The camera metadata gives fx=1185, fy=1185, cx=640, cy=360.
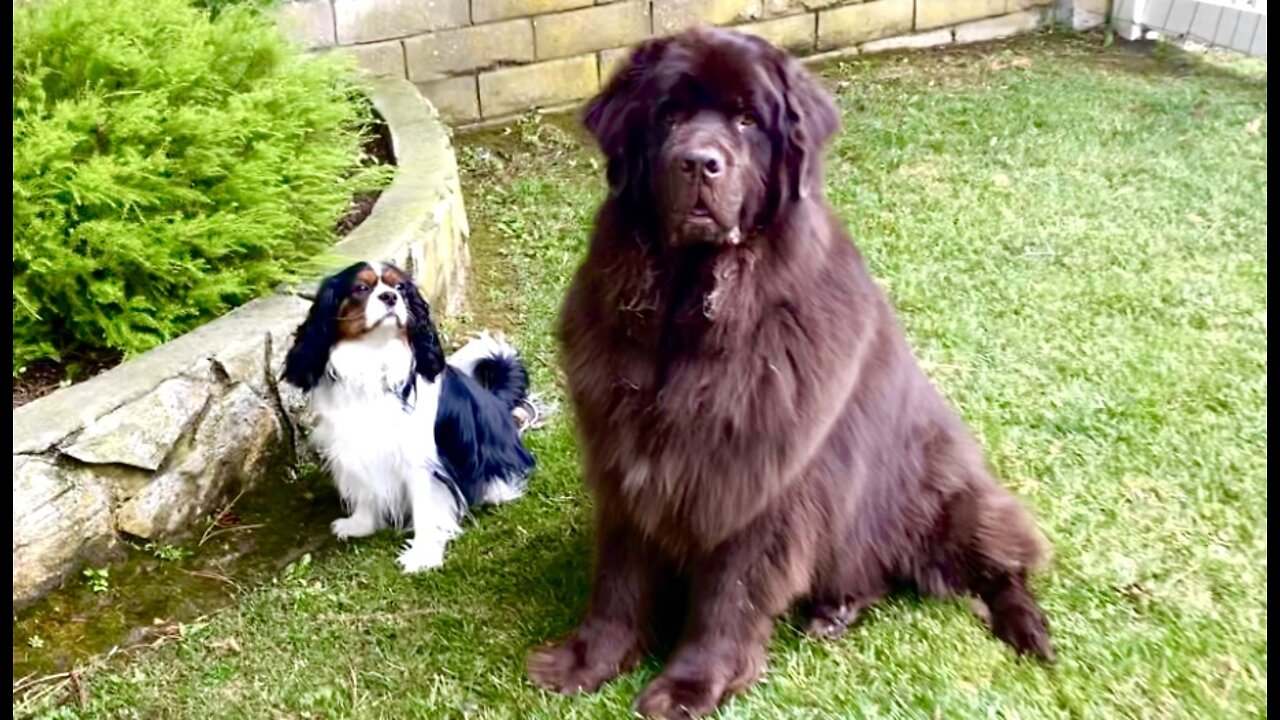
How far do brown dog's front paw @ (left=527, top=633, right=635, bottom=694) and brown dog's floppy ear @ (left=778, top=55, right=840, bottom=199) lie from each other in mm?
1142

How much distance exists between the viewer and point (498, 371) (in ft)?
12.5

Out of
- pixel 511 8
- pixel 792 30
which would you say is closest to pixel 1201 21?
pixel 792 30

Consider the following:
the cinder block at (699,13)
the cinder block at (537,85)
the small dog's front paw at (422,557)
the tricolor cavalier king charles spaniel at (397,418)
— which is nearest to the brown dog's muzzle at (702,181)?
the tricolor cavalier king charles spaniel at (397,418)

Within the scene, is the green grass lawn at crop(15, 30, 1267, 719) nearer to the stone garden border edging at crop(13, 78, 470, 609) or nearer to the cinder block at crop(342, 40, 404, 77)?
the stone garden border edging at crop(13, 78, 470, 609)

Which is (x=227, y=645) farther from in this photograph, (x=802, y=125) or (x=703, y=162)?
(x=802, y=125)

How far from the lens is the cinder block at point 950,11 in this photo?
812 centimetres

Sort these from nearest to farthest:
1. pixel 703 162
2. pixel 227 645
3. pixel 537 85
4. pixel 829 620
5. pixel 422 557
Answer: pixel 703 162 → pixel 829 620 → pixel 227 645 → pixel 422 557 → pixel 537 85

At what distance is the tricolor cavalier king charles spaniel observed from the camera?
10.3 ft

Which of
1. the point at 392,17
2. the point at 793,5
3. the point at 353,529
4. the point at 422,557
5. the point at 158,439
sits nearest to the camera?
the point at 158,439

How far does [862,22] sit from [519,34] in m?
2.48

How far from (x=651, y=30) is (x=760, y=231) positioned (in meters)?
5.21

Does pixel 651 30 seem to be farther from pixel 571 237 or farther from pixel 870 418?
pixel 870 418

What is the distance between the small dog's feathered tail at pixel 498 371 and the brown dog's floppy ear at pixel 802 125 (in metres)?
1.66

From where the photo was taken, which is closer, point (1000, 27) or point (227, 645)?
point (227, 645)
